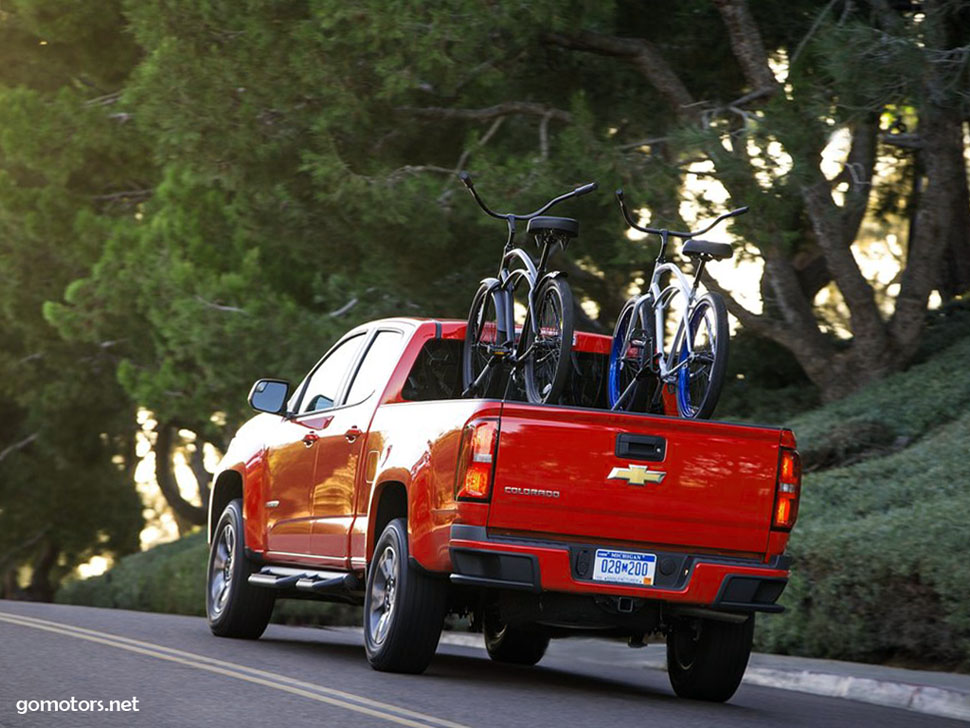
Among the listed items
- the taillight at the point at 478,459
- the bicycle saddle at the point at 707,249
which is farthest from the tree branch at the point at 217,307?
the taillight at the point at 478,459

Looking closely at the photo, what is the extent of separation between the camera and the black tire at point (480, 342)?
10.4 meters

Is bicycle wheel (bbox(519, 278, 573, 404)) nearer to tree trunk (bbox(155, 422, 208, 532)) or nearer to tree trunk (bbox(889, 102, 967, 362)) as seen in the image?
tree trunk (bbox(889, 102, 967, 362))

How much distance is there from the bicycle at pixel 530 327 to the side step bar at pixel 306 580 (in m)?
1.34

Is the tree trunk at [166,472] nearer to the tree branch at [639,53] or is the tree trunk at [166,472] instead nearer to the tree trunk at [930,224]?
the tree branch at [639,53]

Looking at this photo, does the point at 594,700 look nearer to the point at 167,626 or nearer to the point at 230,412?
the point at 167,626

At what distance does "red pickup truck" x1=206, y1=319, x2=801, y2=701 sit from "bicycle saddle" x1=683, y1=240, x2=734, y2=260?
1.40 m

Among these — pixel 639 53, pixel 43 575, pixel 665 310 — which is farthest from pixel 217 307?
pixel 43 575

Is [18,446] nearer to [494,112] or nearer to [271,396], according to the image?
[494,112]

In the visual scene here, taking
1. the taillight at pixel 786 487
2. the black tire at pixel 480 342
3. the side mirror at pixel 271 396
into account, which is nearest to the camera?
the taillight at pixel 786 487

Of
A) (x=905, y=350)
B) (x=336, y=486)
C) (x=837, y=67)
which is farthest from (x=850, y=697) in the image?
(x=905, y=350)

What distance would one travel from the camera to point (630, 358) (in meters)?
10.4

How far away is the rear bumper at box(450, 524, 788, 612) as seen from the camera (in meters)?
8.71

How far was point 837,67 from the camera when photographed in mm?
15852

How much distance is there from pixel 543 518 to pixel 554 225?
2.23m
